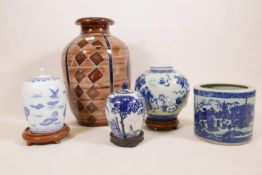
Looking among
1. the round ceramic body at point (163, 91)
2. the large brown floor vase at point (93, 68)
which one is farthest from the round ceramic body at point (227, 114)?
the large brown floor vase at point (93, 68)

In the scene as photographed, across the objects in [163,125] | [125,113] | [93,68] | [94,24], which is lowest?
[163,125]

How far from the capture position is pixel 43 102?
807 mm

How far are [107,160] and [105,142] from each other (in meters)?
0.14

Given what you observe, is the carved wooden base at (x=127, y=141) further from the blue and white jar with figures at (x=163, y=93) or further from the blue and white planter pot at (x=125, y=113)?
the blue and white jar with figures at (x=163, y=93)

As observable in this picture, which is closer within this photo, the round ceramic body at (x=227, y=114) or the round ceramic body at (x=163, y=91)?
the round ceramic body at (x=227, y=114)

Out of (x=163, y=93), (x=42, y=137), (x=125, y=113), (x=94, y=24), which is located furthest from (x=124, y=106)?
(x=94, y=24)

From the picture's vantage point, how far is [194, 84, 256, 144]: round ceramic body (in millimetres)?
743

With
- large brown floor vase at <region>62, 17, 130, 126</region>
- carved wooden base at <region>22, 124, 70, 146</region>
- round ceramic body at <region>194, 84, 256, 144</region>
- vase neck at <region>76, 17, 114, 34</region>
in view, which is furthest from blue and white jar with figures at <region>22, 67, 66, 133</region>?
round ceramic body at <region>194, 84, 256, 144</region>

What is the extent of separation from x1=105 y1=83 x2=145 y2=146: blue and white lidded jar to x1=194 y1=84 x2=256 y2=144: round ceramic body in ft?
0.65

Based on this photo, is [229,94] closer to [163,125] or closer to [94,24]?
[163,125]

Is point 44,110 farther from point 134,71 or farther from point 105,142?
point 134,71

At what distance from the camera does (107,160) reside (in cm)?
71

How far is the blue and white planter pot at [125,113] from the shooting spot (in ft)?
2.49

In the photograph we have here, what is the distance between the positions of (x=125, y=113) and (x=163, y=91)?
7.6 inches
